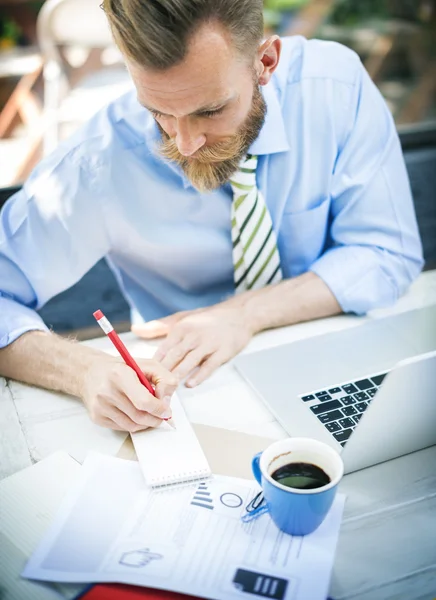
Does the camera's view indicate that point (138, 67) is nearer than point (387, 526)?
No

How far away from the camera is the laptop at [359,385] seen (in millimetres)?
806

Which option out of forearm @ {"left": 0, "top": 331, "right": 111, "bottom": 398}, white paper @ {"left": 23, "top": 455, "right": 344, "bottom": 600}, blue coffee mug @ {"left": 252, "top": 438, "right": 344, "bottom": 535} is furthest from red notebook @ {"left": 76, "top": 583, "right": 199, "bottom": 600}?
forearm @ {"left": 0, "top": 331, "right": 111, "bottom": 398}

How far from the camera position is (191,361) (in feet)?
3.64

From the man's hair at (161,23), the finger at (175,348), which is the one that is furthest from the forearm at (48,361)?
the man's hair at (161,23)

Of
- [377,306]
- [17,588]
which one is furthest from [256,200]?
[17,588]

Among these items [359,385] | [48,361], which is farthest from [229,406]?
[48,361]

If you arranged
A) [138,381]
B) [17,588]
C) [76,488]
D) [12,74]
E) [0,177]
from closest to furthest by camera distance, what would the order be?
[17,588] → [76,488] → [138,381] → [0,177] → [12,74]

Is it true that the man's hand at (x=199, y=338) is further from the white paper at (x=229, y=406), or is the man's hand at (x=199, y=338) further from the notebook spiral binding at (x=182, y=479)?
the notebook spiral binding at (x=182, y=479)

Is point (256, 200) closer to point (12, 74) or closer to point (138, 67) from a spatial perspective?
point (138, 67)

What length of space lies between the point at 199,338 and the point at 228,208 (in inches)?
12.9

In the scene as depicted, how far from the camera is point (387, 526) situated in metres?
0.80

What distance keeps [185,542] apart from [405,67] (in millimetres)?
3139

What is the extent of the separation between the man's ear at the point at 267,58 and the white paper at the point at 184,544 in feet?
2.40

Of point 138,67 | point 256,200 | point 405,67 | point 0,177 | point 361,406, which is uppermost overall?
point 138,67
